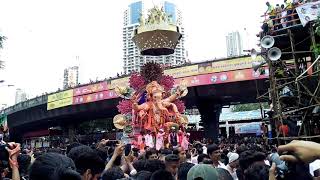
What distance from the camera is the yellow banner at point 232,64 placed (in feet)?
69.0

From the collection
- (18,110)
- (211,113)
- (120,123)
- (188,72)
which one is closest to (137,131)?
(120,123)

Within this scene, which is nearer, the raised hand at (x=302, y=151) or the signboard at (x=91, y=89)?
the raised hand at (x=302, y=151)

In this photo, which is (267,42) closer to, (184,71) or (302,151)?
(302,151)

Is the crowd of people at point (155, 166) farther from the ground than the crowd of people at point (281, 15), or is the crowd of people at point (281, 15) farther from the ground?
the crowd of people at point (281, 15)

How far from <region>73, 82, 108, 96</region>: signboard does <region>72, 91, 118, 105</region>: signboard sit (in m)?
0.27

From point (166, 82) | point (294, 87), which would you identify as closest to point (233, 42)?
point (166, 82)

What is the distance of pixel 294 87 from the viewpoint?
12.7 metres

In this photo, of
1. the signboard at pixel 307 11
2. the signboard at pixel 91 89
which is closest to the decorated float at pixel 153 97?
the signboard at pixel 307 11

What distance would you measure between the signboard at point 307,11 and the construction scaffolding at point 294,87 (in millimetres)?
203

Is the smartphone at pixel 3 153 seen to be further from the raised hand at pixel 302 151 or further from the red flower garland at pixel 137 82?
the red flower garland at pixel 137 82

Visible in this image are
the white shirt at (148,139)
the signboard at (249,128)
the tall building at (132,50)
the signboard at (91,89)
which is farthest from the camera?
the signboard at (249,128)

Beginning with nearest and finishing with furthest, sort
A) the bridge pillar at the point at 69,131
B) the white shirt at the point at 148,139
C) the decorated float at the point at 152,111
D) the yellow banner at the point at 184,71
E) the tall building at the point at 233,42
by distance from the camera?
the white shirt at the point at 148,139 < the decorated float at the point at 152,111 < the yellow banner at the point at 184,71 < the bridge pillar at the point at 69,131 < the tall building at the point at 233,42

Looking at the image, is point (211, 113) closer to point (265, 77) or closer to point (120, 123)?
point (265, 77)

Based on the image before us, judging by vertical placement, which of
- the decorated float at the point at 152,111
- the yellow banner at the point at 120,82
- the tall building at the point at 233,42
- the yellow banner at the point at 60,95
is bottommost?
the decorated float at the point at 152,111
